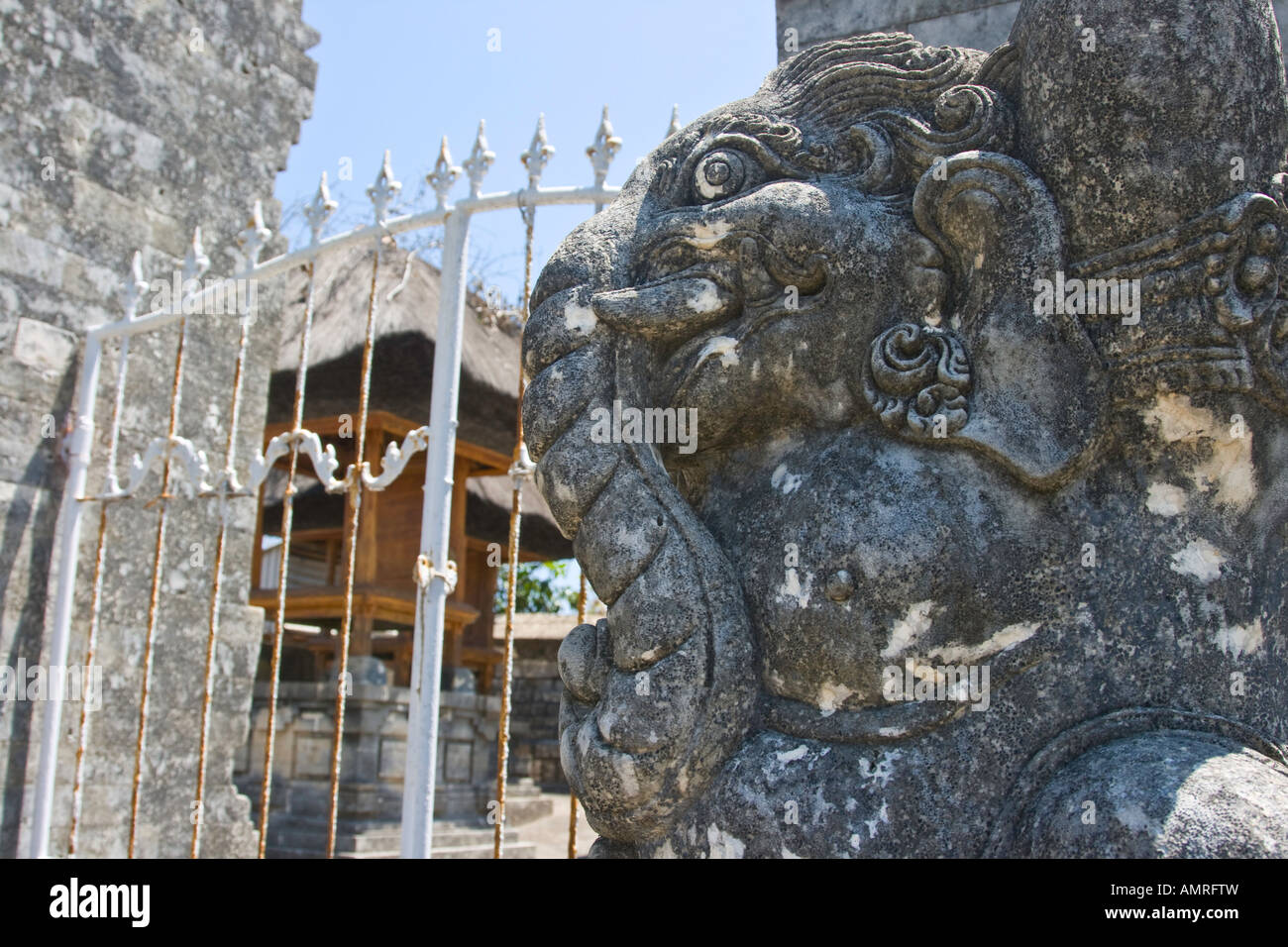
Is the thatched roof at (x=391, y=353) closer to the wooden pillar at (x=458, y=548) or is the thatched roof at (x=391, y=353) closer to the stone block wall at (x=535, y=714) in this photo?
the wooden pillar at (x=458, y=548)

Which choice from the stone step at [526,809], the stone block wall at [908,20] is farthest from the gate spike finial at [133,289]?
the stone step at [526,809]

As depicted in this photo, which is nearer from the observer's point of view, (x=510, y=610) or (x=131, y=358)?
(x=510, y=610)

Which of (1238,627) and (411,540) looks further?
(411,540)

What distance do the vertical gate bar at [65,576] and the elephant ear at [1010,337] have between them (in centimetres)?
356

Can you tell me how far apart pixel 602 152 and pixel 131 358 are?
2.67m

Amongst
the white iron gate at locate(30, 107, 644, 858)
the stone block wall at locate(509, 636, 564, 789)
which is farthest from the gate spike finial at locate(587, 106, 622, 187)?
the stone block wall at locate(509, 636, 564, 789)

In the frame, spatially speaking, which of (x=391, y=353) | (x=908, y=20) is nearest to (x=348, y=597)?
(x=908, y=20)

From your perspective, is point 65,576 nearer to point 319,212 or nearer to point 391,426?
point 319,212

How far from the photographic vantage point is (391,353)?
7.37 m
